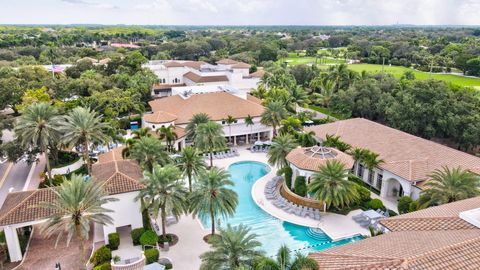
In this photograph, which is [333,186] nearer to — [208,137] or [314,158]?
[314,158]

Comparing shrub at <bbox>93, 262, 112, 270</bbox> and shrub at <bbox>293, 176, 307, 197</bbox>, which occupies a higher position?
shrub at <bbox>293, 176, 307, 197</bbox>

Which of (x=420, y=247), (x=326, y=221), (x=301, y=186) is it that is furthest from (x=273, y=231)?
(x=420, y=247)

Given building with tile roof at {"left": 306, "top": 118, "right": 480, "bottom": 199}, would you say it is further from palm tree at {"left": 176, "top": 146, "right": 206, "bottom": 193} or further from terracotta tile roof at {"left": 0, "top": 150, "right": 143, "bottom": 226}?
terracotta tile roof at {"left": 0, "top": 150, "right": 143, "bottom": 226}

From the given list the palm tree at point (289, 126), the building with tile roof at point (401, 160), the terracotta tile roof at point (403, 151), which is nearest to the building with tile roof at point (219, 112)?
the palm tree at point (289, 126)

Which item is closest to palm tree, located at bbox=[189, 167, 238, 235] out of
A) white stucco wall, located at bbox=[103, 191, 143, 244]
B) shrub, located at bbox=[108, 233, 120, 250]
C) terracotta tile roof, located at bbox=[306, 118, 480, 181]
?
white stucco wall, located at bbox=[103, 191, 143, 244]

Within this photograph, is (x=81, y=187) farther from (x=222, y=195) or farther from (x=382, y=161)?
(x=382, y=161)
